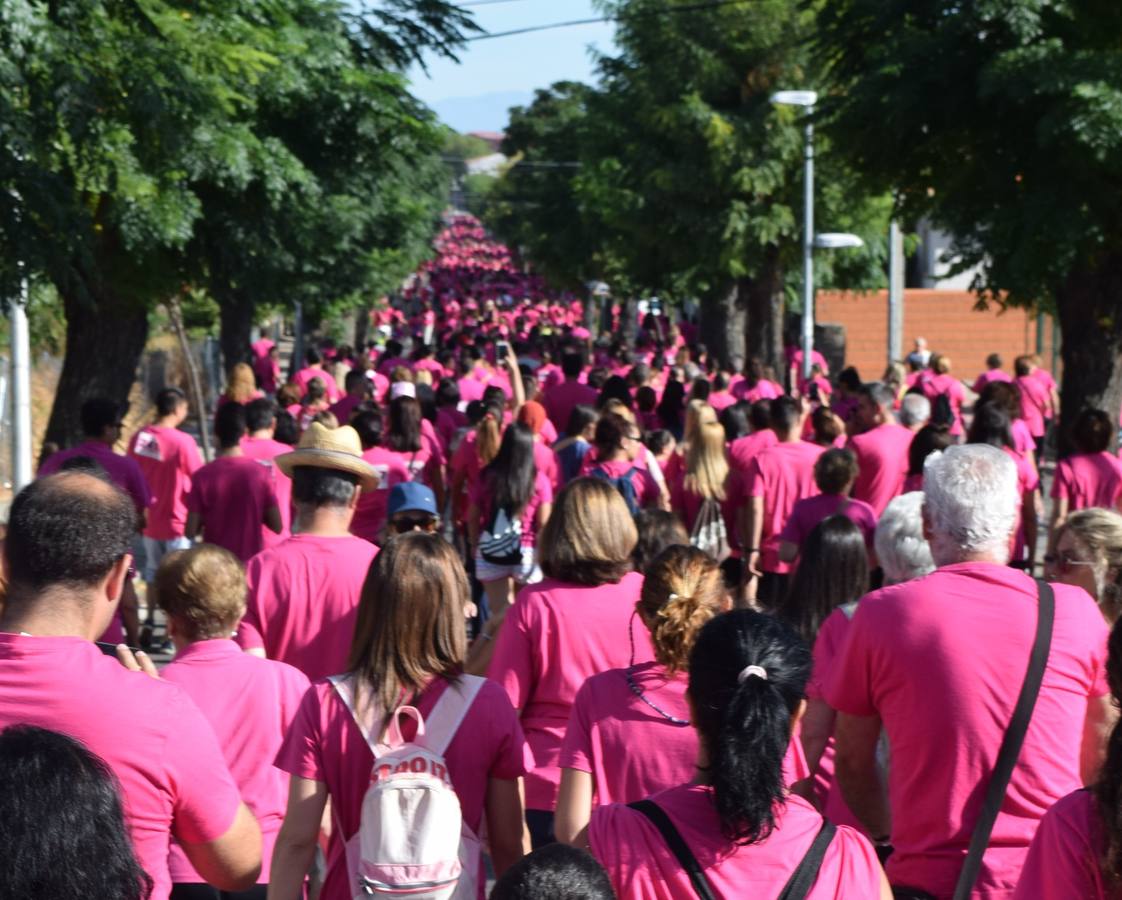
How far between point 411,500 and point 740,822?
465 centimetres

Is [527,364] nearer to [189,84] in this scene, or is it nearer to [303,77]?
[303,77]

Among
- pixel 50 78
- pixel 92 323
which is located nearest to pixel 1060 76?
pixel 50 78

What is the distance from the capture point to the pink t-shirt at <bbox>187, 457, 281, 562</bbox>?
8.55 m

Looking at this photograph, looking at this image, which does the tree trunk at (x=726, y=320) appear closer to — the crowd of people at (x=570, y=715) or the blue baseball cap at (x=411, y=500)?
the blue baseball cap at (x=411, y=500)

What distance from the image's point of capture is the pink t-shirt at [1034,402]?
1564 centimetres

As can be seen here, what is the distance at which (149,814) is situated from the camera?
2.89m

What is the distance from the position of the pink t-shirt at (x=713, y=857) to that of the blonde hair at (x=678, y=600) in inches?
35.2

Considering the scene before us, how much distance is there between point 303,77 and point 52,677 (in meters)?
12.1

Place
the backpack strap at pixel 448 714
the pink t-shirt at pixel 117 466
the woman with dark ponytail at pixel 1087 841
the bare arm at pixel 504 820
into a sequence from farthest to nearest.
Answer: the pink t-shirt at pixel 117 466 < the bare arm at pixel 504 820 < the backpack strap at pixel 448 714 < the woman with dark ponytail at pixel 1087 841

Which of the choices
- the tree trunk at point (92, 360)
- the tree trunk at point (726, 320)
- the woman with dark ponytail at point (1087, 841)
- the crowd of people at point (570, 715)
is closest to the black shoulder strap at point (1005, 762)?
the crowd of people at point (570, 715)

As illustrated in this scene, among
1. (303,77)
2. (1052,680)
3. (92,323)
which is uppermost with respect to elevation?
(303,77)

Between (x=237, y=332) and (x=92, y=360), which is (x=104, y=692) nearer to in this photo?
(x=92, y=360)

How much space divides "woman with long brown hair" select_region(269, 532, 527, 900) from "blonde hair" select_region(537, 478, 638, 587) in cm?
100

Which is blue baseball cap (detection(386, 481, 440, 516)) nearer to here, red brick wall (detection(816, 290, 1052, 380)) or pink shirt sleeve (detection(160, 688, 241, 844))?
pink shirt sleeve (detection(160, 688, 241, 844))
